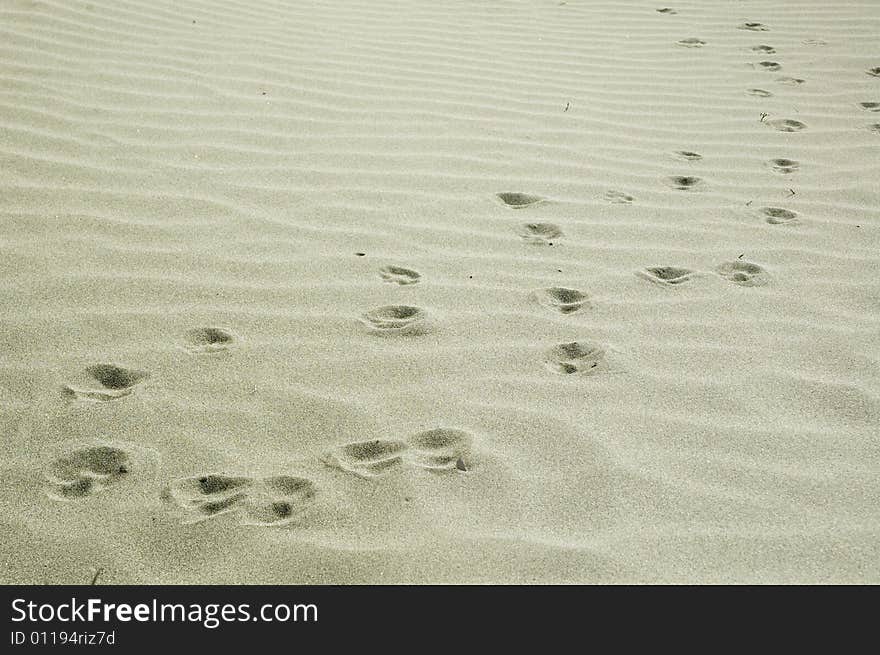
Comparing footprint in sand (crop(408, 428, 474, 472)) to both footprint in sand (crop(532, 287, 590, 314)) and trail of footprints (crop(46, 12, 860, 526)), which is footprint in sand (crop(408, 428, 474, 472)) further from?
footprint in sand (crop(532, 287, 590, 314))

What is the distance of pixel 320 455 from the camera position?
217 centimetres

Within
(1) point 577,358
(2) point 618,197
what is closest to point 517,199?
(2) point 618,197

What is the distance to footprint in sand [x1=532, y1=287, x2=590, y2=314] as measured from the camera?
282 cm

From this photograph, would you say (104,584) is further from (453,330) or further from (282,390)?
(453,330)

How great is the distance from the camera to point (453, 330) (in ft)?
8.78

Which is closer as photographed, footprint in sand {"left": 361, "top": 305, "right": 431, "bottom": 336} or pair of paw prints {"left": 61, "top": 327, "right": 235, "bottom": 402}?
pair of paw prints {"left": 61, "top": 327, "right": 235, "bottom": 402}

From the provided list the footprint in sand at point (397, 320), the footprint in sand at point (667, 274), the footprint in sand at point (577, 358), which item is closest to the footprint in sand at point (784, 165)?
the footprint in sand at point (667, 274)

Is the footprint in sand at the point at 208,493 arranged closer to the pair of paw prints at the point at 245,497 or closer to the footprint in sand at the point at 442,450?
the pair of paw prints at the point at 245,497

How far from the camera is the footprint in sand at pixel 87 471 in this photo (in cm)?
204

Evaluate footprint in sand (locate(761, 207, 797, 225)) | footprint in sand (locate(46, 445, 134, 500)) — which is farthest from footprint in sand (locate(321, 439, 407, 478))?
footprint in sand (locate(761, 207, 797, 225))

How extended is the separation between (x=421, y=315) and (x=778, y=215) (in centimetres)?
160

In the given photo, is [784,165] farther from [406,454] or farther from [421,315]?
[406,454]

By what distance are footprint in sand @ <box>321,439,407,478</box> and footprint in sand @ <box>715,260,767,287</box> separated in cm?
142
